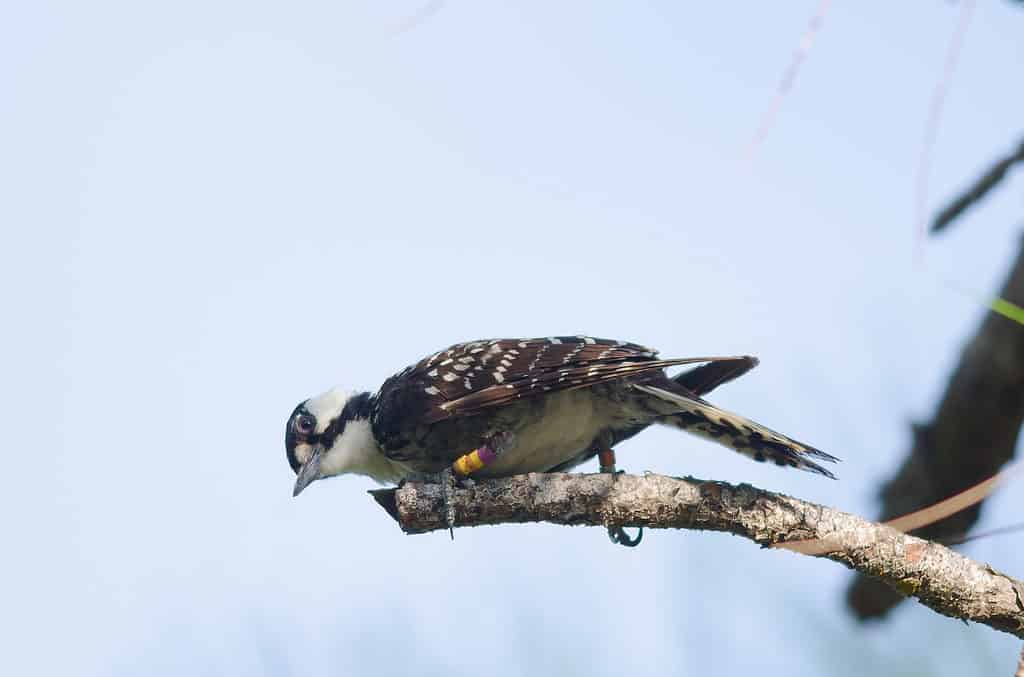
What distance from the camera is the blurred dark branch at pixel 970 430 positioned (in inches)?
166

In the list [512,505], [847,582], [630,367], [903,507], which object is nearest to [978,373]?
[903,507]

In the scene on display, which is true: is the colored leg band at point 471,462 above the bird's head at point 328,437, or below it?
above

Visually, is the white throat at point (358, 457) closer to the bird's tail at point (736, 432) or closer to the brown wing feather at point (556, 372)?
the brown wing feather at point (556, 372)

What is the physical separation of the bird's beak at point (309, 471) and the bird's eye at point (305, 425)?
93 mm

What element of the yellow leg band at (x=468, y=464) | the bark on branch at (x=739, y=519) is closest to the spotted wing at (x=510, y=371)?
the yellow leg band at (x=468, y=464)

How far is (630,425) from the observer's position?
484cm

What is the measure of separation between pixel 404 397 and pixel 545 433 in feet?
1.94

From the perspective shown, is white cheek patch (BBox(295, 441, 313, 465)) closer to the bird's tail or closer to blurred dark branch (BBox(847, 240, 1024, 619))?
the bird's tail

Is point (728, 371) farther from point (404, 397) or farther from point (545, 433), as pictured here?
point (404, 397)

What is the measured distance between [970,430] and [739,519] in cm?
156

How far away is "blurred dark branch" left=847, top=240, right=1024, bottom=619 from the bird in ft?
2.14

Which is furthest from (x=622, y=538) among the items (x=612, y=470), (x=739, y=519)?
(x=739, y=519)

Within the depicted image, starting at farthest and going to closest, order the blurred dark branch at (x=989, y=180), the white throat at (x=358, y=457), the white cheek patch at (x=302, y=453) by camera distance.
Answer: the white cheek patch at (x=302, y=453) < the white throat at (x=358, y=457) < the blurred dark branch at (x=989, y=180)

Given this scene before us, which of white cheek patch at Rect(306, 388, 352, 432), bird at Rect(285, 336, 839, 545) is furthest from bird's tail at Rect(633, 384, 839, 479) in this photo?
white cheek patch at Rect(306, 388, 352, 432)
